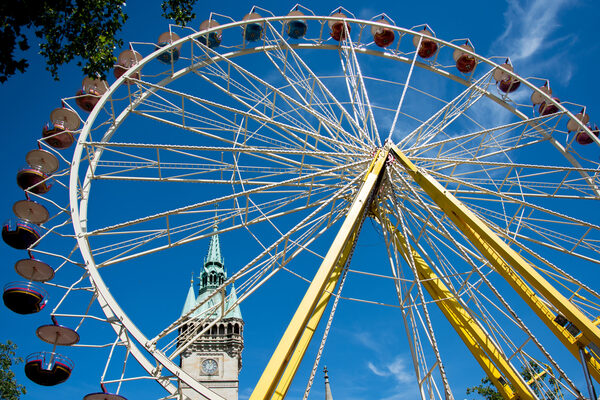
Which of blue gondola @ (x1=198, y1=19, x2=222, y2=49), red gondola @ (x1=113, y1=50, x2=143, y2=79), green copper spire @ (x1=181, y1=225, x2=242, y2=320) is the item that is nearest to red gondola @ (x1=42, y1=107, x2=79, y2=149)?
red gondola @ (x1=113, y1=50, x2=143, y2=79)

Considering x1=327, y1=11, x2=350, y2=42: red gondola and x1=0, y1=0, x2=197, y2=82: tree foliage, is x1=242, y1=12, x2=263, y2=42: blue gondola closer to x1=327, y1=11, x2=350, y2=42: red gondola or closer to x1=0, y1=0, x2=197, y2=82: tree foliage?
x1=327, y1=11, x2=350, y2=42: red gondola

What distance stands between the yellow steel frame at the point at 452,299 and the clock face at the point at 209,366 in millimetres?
48386

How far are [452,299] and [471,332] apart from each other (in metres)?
1.18

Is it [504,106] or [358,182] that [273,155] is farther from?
[504,106]

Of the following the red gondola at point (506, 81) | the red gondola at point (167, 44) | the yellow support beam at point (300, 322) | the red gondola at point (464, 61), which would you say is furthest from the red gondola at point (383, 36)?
the yellow support beam at point (300, 322)

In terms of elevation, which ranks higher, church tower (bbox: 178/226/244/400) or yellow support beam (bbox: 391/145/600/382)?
church tower (bbox: 178/226/244/400)

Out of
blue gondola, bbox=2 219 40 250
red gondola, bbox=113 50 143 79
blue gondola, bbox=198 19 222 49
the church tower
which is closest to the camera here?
blue gondola, bbox=2 219 40 250

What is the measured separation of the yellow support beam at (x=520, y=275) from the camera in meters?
11.4

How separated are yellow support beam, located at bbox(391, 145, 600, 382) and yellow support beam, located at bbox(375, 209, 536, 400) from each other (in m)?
1.66

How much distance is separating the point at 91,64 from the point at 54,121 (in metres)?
7.54

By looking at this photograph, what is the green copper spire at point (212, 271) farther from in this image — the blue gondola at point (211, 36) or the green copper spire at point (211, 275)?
the blue gondola at point (211, 36)

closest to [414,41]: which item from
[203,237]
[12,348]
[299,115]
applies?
[299,115]

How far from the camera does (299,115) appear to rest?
725 inches

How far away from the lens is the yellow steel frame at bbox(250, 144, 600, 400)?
36.2ft
